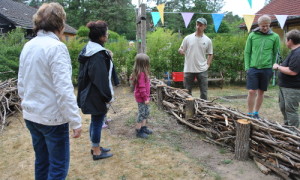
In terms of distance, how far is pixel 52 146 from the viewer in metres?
1.81

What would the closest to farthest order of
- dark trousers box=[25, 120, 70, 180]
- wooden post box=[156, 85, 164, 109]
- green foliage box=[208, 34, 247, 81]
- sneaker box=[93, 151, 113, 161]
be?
dark trousers box=[25, 120, 70, 180], sneaker box=[93, 151, 113, 161], wooden post box=[156, 85, 164, 109], green foliage box=[208, 34, 247, 81]

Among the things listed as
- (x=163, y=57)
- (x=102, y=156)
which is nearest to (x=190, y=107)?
(x=102, y=156)

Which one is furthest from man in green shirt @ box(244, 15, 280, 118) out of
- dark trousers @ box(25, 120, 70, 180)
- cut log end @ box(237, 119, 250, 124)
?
dark trousers @ box(25, 120, 70, 180)

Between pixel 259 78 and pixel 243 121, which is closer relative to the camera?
pixel 243 121

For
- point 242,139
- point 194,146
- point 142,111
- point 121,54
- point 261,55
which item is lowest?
point 194,146

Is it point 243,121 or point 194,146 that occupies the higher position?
point 243,121

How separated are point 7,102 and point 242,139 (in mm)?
4187

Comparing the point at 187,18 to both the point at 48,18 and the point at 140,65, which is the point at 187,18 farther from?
the point at 48,18

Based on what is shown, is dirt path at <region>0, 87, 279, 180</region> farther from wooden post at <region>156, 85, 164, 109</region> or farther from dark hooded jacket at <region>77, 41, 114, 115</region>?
wooden post at <region>156, 85, 164, 109</region>

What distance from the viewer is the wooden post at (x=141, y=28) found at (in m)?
6.52

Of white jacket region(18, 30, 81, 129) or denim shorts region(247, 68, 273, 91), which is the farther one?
denim shorts region(247, 68, 273, 91)

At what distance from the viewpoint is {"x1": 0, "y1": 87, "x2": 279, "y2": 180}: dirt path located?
2.71 metres

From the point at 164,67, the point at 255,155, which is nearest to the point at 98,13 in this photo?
the point at 164,67

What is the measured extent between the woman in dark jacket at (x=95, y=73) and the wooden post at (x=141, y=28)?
400 cm
